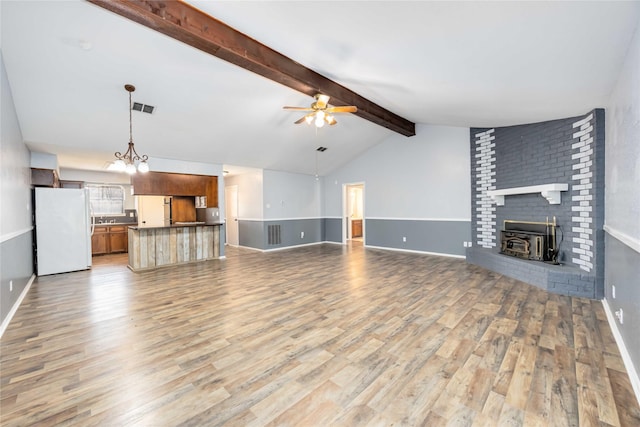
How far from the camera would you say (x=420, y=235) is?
23.8 ft

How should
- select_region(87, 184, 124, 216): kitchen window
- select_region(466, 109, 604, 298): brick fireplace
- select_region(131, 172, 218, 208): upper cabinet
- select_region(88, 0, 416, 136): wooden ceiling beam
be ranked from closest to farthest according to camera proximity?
1. select_region(88, 0, 416, 136): wooden ceiling beam
2. select_region(466, 109, 604, 298): brick fireplace
3. select_region(131, 172, 218, 208): upper cabinet
4. select_region(87, 184, 124, 216): kitchen window

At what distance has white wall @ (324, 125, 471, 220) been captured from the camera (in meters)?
6.55

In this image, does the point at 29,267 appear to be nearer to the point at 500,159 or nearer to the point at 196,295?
the point at 196,295

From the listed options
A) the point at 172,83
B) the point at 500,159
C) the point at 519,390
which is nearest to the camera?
the point at 519,390

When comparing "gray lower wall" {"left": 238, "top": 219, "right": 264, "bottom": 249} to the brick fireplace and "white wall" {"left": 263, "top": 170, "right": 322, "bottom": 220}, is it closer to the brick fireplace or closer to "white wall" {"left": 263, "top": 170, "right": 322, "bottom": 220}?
"white wall" {"left": 263, "top": 170, "right": 322, "bottom": 220}

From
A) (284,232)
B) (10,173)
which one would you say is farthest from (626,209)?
(284,232)

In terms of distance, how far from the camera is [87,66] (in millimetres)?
3311

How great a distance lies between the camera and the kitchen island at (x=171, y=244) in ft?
18.6

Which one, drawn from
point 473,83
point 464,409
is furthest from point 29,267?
point 473,83

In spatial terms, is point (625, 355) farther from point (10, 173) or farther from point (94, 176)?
point (94, 176)

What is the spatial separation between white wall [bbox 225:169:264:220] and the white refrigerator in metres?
3.74

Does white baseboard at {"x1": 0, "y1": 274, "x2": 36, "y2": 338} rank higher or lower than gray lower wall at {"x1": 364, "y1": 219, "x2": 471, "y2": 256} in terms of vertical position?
lower

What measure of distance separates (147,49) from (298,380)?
12.1ft

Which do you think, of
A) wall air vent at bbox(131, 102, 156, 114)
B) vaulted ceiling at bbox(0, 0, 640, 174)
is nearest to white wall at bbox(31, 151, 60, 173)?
vaulted ceiling at bbox(0, 0, 640, 174)
